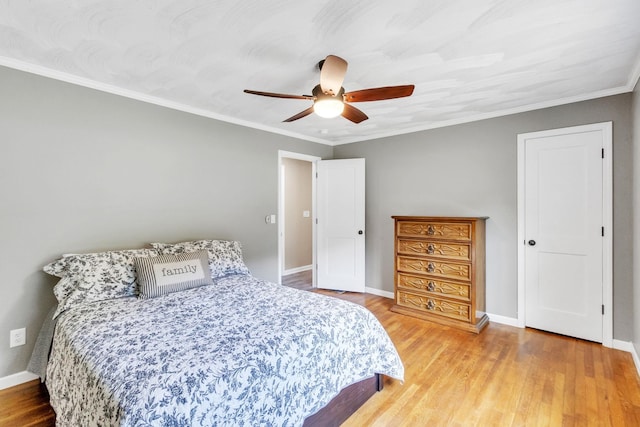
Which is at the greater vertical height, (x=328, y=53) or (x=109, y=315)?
(x=328, y=53)

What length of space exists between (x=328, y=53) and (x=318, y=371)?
6.53 ft

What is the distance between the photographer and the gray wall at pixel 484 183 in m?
2.61

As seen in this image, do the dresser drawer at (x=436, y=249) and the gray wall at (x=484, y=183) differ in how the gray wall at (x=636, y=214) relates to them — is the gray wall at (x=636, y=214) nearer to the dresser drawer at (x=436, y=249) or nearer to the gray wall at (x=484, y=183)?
the gray wall at (x=484, y=183)

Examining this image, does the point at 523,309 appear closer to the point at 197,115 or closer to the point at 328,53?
the point at 328,53

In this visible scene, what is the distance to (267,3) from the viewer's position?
1.53m

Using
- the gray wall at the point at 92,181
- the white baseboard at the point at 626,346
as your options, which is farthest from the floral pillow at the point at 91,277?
the white baseboard at the point at 626,346

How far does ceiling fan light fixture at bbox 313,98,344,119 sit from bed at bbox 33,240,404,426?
136 centimetres

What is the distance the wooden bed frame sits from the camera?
1.69 m

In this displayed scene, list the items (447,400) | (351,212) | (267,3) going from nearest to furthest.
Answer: (267,3) → (447,400) → (351,212)

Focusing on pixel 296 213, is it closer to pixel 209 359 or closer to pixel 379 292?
pixel 379 292

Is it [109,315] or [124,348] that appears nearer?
[124,348]

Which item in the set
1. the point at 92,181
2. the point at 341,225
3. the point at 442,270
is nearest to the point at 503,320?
the point at 442,270

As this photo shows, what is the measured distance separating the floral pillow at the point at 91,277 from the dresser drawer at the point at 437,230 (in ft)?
9.21

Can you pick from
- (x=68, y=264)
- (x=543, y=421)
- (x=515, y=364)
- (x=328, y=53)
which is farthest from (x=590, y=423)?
(x=68, y=264)
